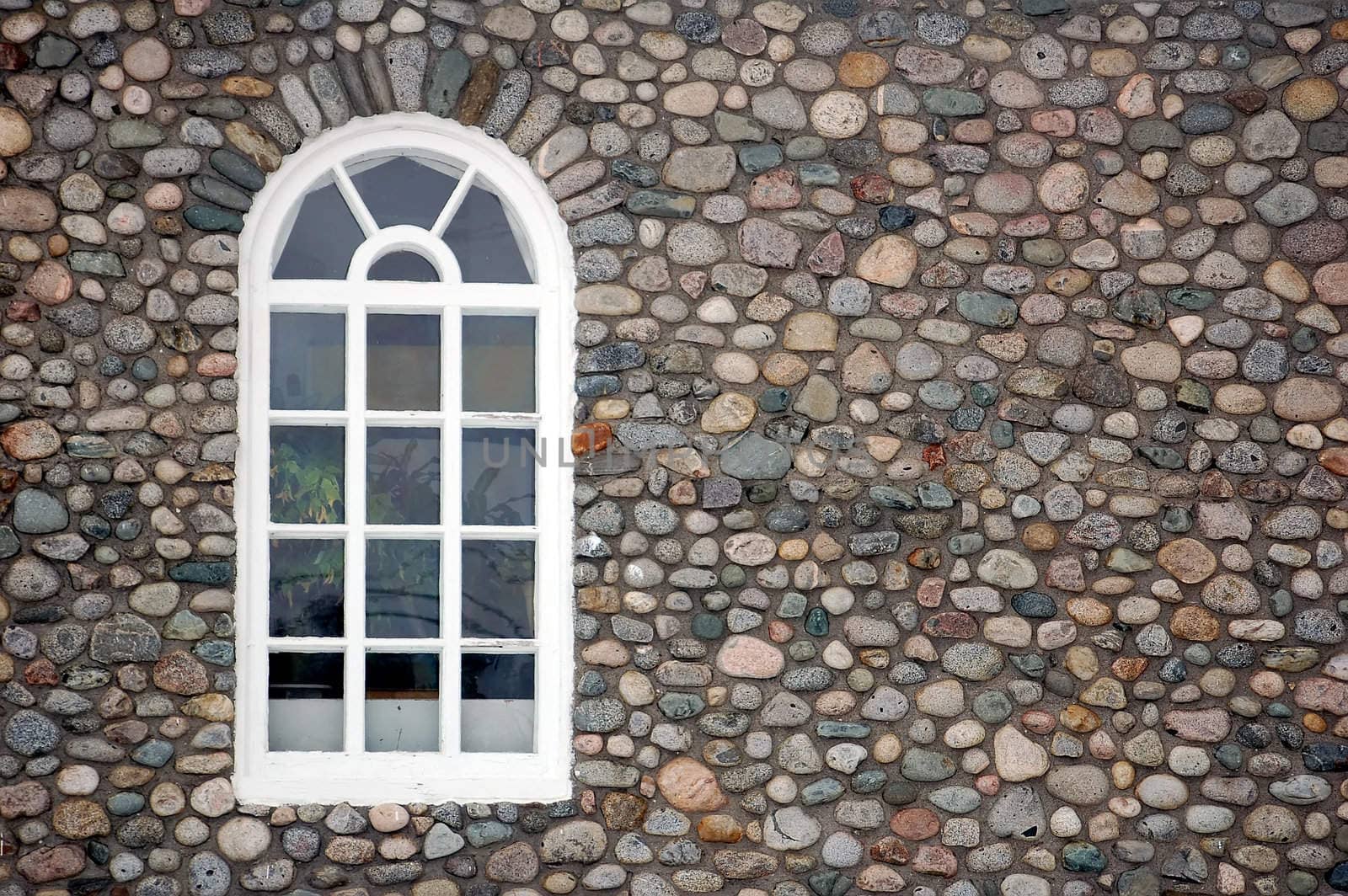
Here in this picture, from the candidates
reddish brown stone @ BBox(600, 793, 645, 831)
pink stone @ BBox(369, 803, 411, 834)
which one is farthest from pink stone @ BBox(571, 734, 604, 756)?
pink stone @ BBox(369, 803, 411, 834)

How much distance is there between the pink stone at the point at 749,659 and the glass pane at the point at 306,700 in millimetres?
1269

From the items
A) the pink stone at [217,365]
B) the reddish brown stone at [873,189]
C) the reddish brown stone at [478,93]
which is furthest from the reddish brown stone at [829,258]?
the pink stone at [217,365]

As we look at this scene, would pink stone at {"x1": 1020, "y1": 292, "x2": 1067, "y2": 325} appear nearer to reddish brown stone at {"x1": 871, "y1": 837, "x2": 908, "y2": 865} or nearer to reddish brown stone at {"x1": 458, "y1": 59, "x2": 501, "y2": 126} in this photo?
reddish brown stone at {"x1": 871, "y1": 837, "x2": 908, "y2": 865}

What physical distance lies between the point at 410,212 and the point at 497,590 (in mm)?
1297

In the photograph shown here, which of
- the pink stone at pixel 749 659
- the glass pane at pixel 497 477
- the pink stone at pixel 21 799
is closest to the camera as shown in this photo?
the pink stone at pixel 21 799

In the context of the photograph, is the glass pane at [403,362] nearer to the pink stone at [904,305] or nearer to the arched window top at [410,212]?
the arched window top at [410,212]

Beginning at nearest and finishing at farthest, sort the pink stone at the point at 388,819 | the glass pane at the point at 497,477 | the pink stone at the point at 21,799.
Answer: the pink stone at the point at 21,799 < the pink stone at the point at 388,819 < the glass pane at the point at 497,477

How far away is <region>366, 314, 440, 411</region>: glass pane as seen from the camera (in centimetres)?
458

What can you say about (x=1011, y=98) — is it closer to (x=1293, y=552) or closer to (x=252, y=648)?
(x=1293, y=552)

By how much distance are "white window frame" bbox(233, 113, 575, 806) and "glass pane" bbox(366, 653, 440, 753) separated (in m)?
0.05

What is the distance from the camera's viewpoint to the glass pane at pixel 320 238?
15.0 feet

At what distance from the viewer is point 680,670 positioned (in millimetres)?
4465

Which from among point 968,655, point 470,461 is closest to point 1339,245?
point 968,655

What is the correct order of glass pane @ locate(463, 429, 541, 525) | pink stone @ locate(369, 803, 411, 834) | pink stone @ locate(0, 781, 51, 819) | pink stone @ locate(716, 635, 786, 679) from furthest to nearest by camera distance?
glass pane @ locate(463, 429, 541, 525), pink stone @ locate(716, 635, 786, 679), pink stone @ locate(369, 803, 411, 834), pink stone @ locate(0, 781, 51, 819)
